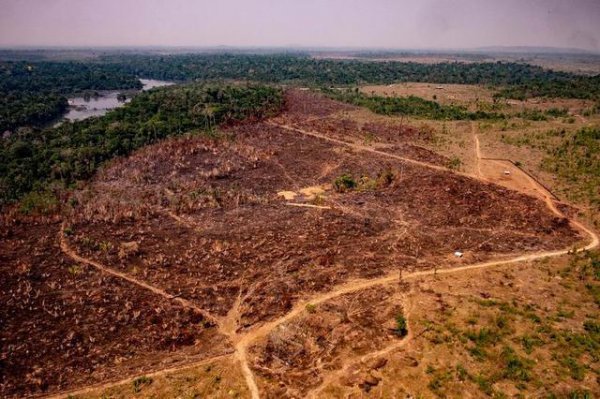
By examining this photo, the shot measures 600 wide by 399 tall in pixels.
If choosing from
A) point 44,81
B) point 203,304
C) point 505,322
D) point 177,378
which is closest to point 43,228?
point 203,304

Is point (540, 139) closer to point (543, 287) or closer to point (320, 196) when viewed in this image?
point (320, 196)

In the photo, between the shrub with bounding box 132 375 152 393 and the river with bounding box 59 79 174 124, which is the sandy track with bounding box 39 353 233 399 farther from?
the river with bounding box 59 79 174 124

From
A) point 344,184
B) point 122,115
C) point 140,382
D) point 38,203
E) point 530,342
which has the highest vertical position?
point 122,115

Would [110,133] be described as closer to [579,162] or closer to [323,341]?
[323,341]

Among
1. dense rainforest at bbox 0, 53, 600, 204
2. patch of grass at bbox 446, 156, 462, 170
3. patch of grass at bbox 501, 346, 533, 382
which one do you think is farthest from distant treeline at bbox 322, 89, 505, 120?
patch of grass at bbox 501, 346, 533, 382

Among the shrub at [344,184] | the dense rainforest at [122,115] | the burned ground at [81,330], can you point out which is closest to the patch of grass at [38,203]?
the dense rainforest at [122,115]

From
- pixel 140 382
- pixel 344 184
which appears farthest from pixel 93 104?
pixel 140 382

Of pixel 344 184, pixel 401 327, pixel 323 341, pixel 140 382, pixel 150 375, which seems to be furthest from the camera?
pixel 344 184
